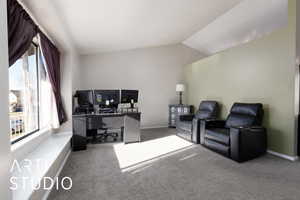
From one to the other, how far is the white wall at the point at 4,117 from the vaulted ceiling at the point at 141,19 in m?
1.12

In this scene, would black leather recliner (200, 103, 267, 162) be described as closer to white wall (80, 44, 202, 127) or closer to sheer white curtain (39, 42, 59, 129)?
white wall (80, 44, 202, 127)

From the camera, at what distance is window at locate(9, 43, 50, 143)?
7.52 feet

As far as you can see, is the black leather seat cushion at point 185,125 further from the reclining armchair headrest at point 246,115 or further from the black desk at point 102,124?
the black desk at point 102,124

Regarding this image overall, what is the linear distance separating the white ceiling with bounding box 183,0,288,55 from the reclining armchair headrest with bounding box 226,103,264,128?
6.54 ft

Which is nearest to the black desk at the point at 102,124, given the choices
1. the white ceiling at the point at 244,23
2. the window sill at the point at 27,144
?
the window sill at the point at 27,144

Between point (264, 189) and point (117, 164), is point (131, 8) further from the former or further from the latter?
point (264, 189)

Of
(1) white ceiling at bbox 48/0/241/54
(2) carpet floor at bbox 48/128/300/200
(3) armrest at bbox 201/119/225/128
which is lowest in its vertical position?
(2) carpet floor at bbox 48/128/300/200

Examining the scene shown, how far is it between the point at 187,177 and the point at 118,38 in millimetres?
3512

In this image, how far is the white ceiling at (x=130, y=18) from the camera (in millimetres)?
2545

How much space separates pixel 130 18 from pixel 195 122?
266 centimetres

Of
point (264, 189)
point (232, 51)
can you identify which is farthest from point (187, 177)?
point (232, 51)

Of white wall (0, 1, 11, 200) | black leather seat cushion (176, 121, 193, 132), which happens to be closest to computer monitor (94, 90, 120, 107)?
black leather seat cushion (176, 121, 193, 132)

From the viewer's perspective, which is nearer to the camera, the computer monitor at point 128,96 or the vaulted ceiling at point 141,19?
the vaulted ceiling at point 141,19

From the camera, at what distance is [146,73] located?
18.7ft
